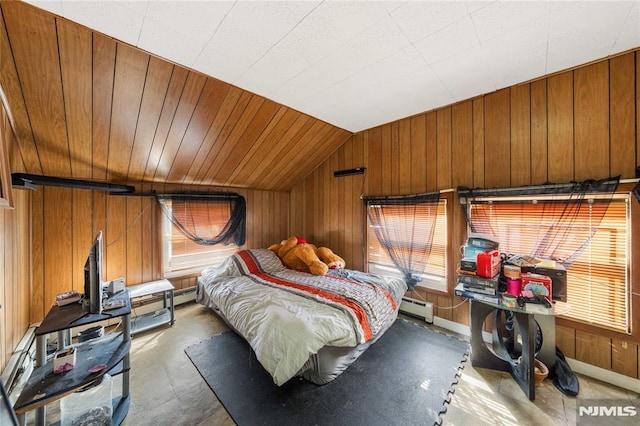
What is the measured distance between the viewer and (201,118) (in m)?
2.38

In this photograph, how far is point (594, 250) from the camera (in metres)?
1.98

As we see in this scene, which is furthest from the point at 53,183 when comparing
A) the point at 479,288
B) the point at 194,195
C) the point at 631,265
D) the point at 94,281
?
the point at 631,265

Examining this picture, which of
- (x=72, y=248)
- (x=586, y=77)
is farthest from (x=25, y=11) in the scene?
(x=586, y=77)

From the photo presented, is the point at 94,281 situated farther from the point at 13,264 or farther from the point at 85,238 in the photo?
the point at 85,238

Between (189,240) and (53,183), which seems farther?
(189,240)

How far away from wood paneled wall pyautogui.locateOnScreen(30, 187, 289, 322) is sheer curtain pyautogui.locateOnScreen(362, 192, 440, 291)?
112 inches

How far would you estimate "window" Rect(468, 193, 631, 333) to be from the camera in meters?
1.87

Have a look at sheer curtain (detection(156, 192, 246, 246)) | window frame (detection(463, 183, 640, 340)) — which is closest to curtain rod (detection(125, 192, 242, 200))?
sheer curtain (detection(156, 192, 246, 246))

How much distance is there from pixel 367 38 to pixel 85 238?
3603 millimetres

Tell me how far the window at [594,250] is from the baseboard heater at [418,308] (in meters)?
1.20

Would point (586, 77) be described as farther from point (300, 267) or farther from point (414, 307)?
point (300, 267)

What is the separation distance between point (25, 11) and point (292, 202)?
3734mm

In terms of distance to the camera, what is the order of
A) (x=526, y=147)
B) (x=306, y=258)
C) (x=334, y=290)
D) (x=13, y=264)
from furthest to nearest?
(x=306, y=258), (x=334, y=290), (x=526, y=147), (x=13, y=264)

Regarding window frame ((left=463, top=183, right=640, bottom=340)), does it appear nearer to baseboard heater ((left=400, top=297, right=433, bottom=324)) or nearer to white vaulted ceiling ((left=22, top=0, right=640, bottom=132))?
white vaulted ceiling ((left=22, top=0, right=640, bottom=132))
